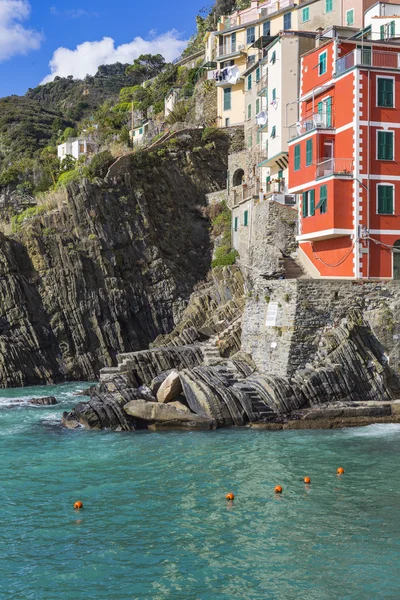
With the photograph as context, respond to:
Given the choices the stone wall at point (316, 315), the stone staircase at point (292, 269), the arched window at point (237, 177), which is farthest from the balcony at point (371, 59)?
the arched window at point (237, 177)

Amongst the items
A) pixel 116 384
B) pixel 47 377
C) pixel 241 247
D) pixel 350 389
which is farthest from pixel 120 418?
pixel 241 247

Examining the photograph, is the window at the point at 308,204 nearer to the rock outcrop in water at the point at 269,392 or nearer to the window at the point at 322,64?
the window at the point at 322,64

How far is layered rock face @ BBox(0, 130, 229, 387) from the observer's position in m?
47.4

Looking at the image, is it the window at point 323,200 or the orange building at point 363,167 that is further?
the window at point 323,200

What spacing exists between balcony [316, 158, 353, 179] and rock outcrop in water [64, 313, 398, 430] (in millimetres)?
7290

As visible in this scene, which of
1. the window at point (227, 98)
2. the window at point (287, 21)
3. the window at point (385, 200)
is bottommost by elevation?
the window at point (385, 200)

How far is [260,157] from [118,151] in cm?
1266

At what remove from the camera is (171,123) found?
65750mm

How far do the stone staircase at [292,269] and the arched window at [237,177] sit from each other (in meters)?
17.4

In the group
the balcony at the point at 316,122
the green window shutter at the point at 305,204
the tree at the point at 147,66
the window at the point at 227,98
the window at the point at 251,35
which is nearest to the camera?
the balcony at the point at 316,122

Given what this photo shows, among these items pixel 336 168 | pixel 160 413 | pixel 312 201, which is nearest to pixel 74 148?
pixel 312 201

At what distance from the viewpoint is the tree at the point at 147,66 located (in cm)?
10988

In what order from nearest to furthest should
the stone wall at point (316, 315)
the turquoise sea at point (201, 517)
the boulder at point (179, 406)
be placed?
the turquoise sea at point (201, 517), the boulder at point (179, 406), the stone wall at point (316, 315)

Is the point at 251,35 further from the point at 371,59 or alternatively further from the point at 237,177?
the point at 371,59
